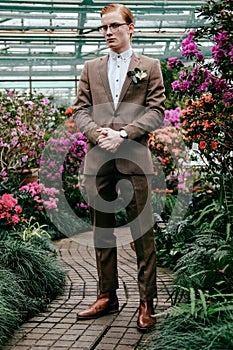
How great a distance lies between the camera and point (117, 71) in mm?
3525

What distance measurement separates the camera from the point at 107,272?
3.68 meters

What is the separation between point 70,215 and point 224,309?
4.93 meters

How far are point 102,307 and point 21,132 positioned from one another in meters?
4.30

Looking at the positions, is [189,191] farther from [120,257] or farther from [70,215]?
[70,215]

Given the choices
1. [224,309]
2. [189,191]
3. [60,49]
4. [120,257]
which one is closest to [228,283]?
[224,309]

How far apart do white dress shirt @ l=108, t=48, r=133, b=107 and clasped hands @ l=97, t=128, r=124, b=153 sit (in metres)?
0.24

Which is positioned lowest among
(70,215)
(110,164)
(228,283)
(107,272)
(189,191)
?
(70,215)

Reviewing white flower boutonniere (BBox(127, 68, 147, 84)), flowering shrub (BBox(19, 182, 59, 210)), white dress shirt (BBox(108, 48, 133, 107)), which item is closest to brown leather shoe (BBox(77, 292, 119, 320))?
white dress shirt (BBox(108, 48, 133, 107))

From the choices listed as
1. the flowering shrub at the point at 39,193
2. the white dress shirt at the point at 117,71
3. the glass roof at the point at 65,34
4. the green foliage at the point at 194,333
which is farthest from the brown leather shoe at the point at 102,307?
the glass roof at the point at 65,34

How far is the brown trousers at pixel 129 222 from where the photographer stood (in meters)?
3.45

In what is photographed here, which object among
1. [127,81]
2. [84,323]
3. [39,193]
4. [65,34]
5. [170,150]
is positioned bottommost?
[39,193]

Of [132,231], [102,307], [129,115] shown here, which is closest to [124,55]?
[129,115]

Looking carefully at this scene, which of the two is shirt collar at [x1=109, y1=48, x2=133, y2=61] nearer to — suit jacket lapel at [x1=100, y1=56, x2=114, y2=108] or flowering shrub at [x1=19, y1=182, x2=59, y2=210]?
suit jacket lapel at [x1=100, y1=56, x2=114, y2=108]

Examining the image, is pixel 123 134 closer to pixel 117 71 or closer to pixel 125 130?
pixel 125 130
